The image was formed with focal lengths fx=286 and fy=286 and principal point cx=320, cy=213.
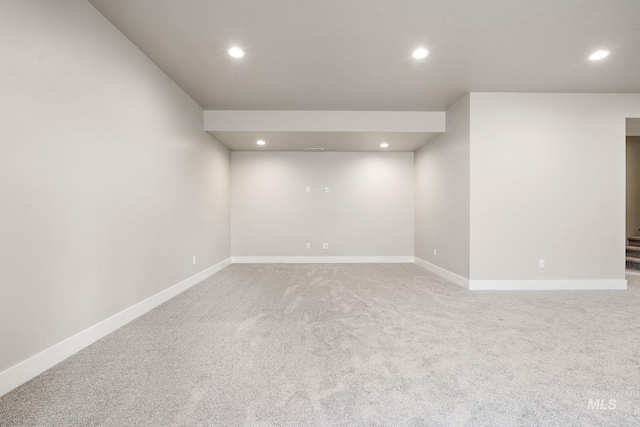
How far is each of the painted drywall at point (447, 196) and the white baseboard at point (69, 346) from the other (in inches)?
158

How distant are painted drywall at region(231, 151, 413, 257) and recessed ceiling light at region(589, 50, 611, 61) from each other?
3.42 metres

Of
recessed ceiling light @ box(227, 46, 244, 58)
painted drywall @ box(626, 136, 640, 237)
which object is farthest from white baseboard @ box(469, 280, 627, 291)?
recessed ceiling light @ box(227, 46, 244, 58)

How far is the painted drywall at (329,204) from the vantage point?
20.7 feet

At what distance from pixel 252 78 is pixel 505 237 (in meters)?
3.98

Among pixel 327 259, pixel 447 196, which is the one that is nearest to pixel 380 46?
pixel 447 196

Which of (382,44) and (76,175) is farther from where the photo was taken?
(382,44)

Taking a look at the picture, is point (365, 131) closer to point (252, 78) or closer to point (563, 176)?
point (252, 78)

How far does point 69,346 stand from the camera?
2.06 m

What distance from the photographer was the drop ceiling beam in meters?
4.77

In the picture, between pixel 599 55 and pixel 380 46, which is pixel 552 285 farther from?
pixel 380 46

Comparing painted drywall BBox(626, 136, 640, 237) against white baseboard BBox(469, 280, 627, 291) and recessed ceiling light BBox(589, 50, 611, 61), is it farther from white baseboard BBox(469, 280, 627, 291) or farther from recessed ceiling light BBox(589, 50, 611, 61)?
recessed ceiling light BBox(589, 50, 611, 61)

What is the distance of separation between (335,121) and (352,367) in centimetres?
386

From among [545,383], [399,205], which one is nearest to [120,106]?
[545,383]

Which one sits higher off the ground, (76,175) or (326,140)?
(326,140)
